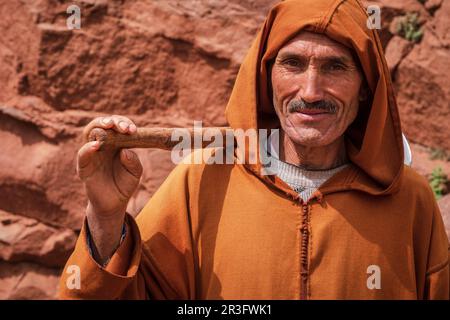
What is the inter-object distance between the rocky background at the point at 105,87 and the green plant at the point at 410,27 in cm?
2

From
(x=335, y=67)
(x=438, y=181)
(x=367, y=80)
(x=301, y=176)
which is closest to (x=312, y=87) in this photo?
(x=335, y=67)

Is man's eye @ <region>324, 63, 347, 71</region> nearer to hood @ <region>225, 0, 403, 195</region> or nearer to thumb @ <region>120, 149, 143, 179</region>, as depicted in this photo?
A: hood @ <region>225, 0, 403, 195</region>

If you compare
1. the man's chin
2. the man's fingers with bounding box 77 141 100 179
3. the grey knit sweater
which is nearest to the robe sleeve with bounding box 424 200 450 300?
the grey knit sweater

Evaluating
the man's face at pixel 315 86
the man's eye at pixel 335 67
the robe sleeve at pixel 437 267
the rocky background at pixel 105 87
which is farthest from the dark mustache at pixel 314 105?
the rocky background at pixel 105 87

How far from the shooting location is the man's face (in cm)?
339

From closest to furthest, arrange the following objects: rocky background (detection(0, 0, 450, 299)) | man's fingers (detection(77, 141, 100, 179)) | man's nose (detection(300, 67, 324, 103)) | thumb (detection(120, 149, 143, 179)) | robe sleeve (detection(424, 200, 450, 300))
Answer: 1. man's fingers (detection(77, 141, 100, 179))
2. thumb (detection(120, 149, 143, 179))
3. man's nose (detection(300, 67, 324, 103))
4. robe sleeve (detection(424, 200, 450, 300))
5. rocky background (detection(0, 0, 450, 299))

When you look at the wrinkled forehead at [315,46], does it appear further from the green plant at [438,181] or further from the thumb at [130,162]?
the green plant at [438,181]

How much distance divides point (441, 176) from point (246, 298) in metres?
2.24

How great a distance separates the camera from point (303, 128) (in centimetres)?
342

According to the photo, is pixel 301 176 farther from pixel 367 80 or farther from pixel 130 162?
pixel 130 162

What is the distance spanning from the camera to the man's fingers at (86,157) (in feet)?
10.3

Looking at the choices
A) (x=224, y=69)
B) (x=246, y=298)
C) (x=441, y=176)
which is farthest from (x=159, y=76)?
(x=246, y=298)

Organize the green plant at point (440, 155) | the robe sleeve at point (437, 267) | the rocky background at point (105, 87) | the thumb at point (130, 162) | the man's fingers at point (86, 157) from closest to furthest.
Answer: the man's fingers at point (86, 157) → the thumb at point (130, 162) → the robe sleeve at point (437, 267) → the rocky background at point (105, 87) → the green plant at point (440, 155)
